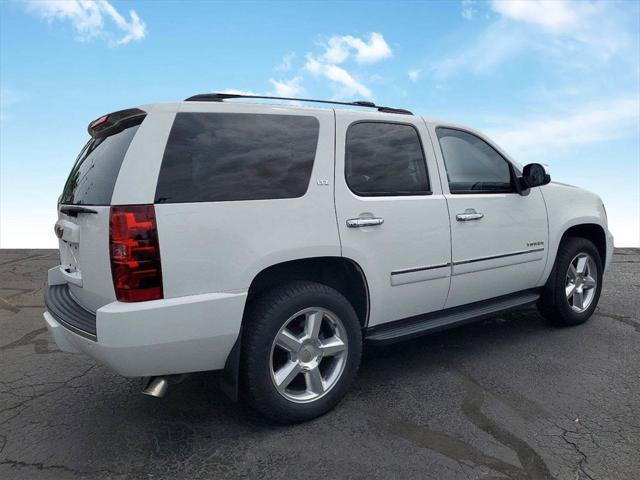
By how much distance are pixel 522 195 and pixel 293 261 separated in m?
2.37

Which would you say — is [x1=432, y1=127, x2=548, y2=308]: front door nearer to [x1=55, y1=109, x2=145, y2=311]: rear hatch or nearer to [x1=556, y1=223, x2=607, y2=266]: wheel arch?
[x1=556, y1=223, x2=607, y2=266]: wheel arch

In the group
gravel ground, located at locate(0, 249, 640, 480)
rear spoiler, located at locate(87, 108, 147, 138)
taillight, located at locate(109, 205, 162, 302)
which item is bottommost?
gravel ground, located at locate(0, 249, 640, 480)

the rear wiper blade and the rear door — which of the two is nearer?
the rear wiper blade

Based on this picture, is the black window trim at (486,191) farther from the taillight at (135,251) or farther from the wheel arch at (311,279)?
the taillight at (135,251)

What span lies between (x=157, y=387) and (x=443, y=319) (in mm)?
2128

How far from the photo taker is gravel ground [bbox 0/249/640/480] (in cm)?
264

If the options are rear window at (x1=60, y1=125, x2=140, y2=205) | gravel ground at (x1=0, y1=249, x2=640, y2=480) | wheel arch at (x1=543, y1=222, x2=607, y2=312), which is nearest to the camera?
gravel ground at (x1=0, y1=249, x2=640, y2=480)

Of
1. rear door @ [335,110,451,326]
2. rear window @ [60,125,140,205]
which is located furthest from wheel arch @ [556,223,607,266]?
rear window @ [60,125,140,205]

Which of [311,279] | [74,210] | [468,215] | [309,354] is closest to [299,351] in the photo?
[309,354]

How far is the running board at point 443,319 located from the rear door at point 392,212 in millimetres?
73

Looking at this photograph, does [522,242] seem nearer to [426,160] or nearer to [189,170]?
[426,160]

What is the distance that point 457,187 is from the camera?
12.8 ft

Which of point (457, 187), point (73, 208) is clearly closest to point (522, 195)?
point (457, 187)

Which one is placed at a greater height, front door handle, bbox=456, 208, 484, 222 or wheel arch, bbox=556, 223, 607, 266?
front door handle, bbox=456, 208, 484, 222
